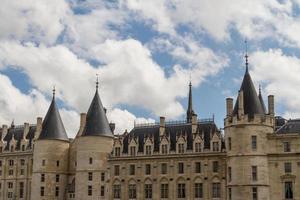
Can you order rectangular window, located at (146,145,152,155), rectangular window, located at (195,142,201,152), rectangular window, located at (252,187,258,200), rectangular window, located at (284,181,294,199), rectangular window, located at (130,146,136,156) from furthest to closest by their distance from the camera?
rectangular window, located at (130,146,136,156) → rectangular window, located at (146,145,152,155) → rectangular window, located at (195,142,201,152) → rectangular window, located at (284,181,294,199) → rectangular window, located at (252,187,258,200)

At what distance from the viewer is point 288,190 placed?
6178 centimetres

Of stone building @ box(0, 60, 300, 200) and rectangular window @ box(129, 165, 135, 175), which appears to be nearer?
stone building @ box(0, 60, 300, 200)

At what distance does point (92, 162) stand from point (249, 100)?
25.3 meters

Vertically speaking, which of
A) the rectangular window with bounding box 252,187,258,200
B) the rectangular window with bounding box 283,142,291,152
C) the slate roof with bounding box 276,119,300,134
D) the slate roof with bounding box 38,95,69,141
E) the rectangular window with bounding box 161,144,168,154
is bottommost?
the rectangular window with bounding box 252,187,258,200

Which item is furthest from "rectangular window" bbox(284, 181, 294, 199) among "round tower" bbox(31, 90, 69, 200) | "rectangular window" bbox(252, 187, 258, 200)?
"round tower" bbox(31, 90, 69, 200)

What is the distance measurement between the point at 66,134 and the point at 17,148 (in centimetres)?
1073

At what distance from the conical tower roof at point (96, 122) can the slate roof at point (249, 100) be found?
2206 cm

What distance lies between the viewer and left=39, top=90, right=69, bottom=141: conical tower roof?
8256 centimetres

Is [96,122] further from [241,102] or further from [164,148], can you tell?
[241,102]

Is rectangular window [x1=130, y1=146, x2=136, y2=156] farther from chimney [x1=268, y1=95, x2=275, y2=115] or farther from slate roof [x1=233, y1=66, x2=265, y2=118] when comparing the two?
chimney [x1=268, y1=95, x2=275, y2=115]

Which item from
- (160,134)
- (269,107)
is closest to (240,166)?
(269,107)

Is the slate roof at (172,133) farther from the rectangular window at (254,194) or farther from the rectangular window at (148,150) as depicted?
the rectangular window at (254,194)

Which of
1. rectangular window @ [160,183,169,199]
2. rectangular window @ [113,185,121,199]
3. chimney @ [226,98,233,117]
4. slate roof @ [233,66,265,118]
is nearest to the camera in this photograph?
slate roof @ [233,66,265,118]

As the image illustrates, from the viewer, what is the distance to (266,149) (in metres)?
63.1
